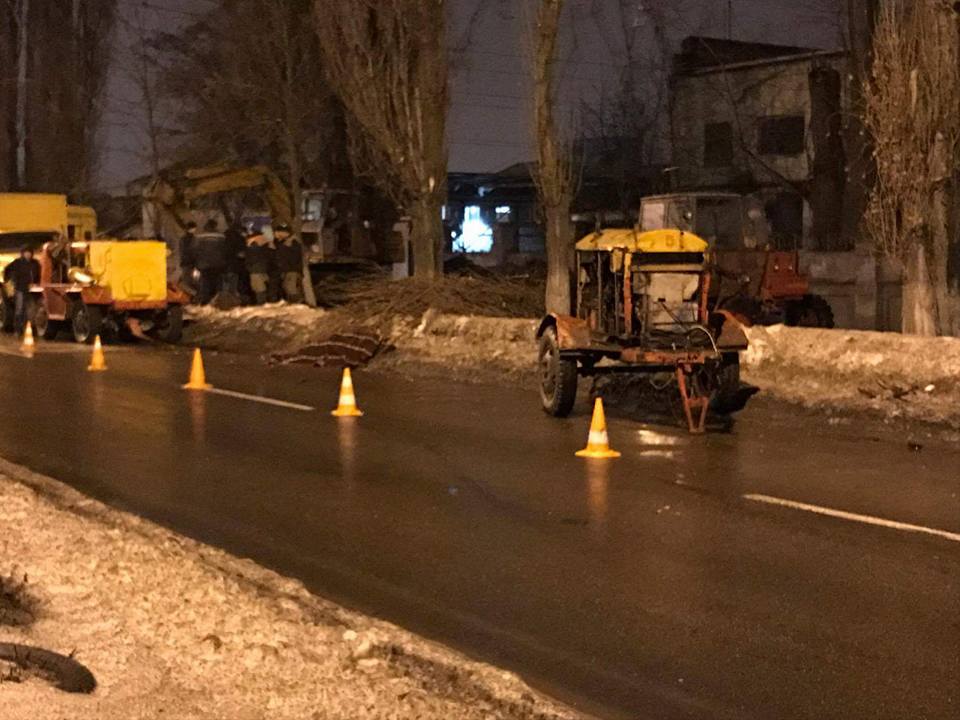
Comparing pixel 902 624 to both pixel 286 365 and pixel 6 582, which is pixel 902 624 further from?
pixel 286 365

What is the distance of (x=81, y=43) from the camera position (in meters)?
49.3

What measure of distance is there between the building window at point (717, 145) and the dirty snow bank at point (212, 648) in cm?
4336

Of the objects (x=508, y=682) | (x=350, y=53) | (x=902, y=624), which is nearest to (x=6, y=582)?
(x=508, y=682)

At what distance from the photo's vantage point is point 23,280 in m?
29.6

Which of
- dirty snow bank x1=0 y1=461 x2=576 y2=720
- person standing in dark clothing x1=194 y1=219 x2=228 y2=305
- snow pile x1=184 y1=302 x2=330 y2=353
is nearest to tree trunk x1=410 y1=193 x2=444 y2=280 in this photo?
snow pile x1=184 y1=302 x2=330 y2=353

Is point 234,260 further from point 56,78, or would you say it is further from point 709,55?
point 709,55

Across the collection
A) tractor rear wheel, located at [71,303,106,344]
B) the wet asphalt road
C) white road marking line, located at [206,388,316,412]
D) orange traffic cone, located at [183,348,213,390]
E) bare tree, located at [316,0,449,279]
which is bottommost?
the wet asphalt road

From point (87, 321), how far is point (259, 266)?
6258 mm

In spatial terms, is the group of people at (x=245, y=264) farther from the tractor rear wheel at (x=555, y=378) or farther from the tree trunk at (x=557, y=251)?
the tractor rear wheel at (x=555, y=378)

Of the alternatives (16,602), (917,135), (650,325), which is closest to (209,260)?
(917,135)

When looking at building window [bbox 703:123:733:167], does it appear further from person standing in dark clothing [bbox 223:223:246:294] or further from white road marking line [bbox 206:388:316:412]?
white road marking line [bbox 206:388:316:412]

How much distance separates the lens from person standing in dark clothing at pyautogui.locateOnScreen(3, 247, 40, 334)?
29.3m

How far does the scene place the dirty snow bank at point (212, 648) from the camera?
5.77 metres

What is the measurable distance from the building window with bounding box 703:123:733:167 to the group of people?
2029 centimetres
